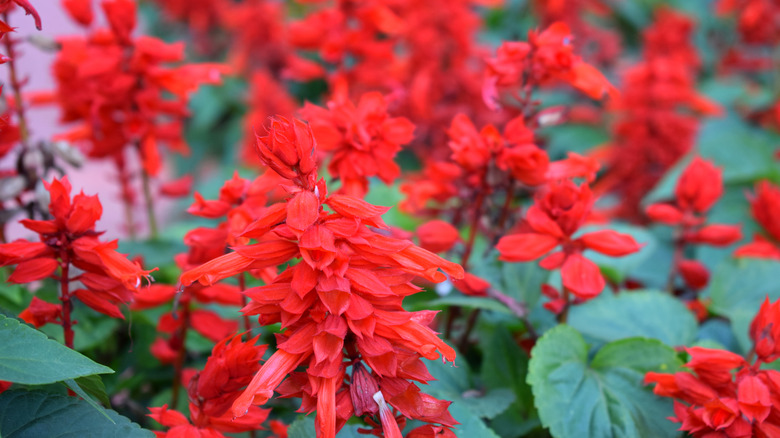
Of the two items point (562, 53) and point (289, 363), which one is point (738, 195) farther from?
point (289, 363)

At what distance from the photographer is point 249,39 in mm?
2238

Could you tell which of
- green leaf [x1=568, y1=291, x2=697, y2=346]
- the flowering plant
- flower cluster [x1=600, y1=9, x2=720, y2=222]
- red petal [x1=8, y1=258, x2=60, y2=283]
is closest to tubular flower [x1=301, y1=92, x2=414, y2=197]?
the flowering plant

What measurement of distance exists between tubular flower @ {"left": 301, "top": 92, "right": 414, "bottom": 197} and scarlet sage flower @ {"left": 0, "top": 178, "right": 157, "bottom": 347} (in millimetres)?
259

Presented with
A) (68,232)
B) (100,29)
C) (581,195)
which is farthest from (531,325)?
(100,29)

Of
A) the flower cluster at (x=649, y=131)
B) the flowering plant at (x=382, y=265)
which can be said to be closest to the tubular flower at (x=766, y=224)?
the flowering plant at (x=382, y=265)

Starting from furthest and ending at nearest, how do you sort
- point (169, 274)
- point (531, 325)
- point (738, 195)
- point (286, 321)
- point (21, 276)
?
A: point (738, 195)
point (169, 274)
point (531, 325)
point (21, 276)
point (286, 321)

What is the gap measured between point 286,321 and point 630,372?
0.52m

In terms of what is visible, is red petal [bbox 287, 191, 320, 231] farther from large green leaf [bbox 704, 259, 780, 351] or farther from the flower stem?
large green leaf [bbox 704, 259, 780, 351]

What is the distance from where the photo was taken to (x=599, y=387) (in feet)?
2.67

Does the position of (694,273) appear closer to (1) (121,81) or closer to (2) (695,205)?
(2) (695,205)

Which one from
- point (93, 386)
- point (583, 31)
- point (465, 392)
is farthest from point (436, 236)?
point (583, 31)

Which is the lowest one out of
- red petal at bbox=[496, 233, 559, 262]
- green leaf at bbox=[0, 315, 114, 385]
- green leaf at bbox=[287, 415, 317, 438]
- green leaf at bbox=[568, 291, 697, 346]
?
green leaf at bbox=[568, 291, 697, 346]

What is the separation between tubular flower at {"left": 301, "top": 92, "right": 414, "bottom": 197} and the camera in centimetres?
74

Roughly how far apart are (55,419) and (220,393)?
16cm
